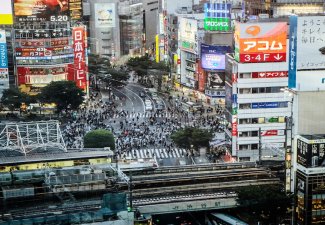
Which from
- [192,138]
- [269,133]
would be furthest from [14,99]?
[269,133]

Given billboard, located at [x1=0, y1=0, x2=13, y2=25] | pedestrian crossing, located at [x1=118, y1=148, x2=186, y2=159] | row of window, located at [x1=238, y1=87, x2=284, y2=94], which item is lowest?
pedestrian crossing, located at [x1=118, y1=148, x2=186, y2=159]

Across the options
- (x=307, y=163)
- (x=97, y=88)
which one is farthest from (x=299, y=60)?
(x=97, y=88)

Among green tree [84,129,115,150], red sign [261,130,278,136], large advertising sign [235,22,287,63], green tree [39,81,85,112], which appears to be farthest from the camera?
green tree [39,81,85,112]

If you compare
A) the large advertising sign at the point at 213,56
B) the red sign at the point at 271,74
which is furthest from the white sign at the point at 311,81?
the large advertising sign at the point at 213,56

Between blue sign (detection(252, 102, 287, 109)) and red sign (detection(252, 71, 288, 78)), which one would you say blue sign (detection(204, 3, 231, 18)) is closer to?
red sign (detection(252, 71, 288, 78))

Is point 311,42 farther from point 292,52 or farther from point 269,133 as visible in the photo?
point 269,133

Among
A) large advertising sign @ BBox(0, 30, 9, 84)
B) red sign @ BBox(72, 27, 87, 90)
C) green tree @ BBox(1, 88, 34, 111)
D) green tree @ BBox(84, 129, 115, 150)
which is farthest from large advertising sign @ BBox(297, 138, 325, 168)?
large advertising sign @ BBox(0, 30, 9, 84)
